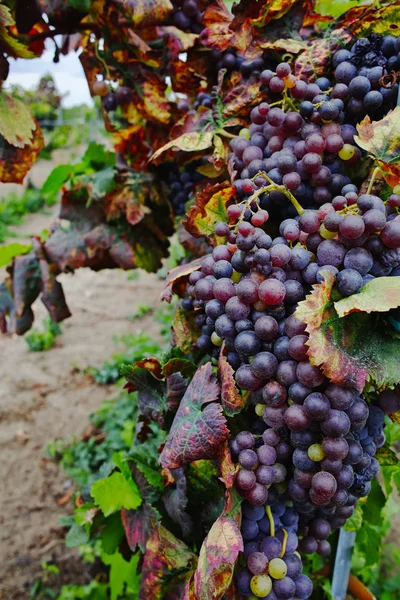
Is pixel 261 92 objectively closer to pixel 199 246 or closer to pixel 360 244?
pixel 199 246

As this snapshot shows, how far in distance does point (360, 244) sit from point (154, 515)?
0.64 metres

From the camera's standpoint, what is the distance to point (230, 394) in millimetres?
679

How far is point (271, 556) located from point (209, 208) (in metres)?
0.54

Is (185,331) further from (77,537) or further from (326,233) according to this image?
(77,537)

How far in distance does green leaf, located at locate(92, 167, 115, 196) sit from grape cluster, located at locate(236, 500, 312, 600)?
0.85 metres

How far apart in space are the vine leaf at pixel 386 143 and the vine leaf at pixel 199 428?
0.37 m

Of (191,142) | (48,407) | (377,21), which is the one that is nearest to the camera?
(377,21)

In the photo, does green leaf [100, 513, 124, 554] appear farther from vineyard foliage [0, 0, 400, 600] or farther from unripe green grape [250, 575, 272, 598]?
unripe green grape [250, 575, 272, 598]

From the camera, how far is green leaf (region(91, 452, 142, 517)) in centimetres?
97

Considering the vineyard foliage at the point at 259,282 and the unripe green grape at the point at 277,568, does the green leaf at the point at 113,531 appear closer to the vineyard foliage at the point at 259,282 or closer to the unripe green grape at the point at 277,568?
the vineyard foliage at the point at 259,282

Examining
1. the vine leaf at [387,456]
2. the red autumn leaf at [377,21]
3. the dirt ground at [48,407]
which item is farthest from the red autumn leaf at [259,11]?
the dirt ground at [48,407]

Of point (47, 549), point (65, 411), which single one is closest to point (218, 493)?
point (47, 549)

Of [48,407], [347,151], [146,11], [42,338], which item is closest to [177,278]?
[347,151]

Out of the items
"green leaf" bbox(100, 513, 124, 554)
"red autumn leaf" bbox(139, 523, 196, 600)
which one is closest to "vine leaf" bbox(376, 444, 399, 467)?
"red autumn leaf" bbox(139, 523, 196, 600)
